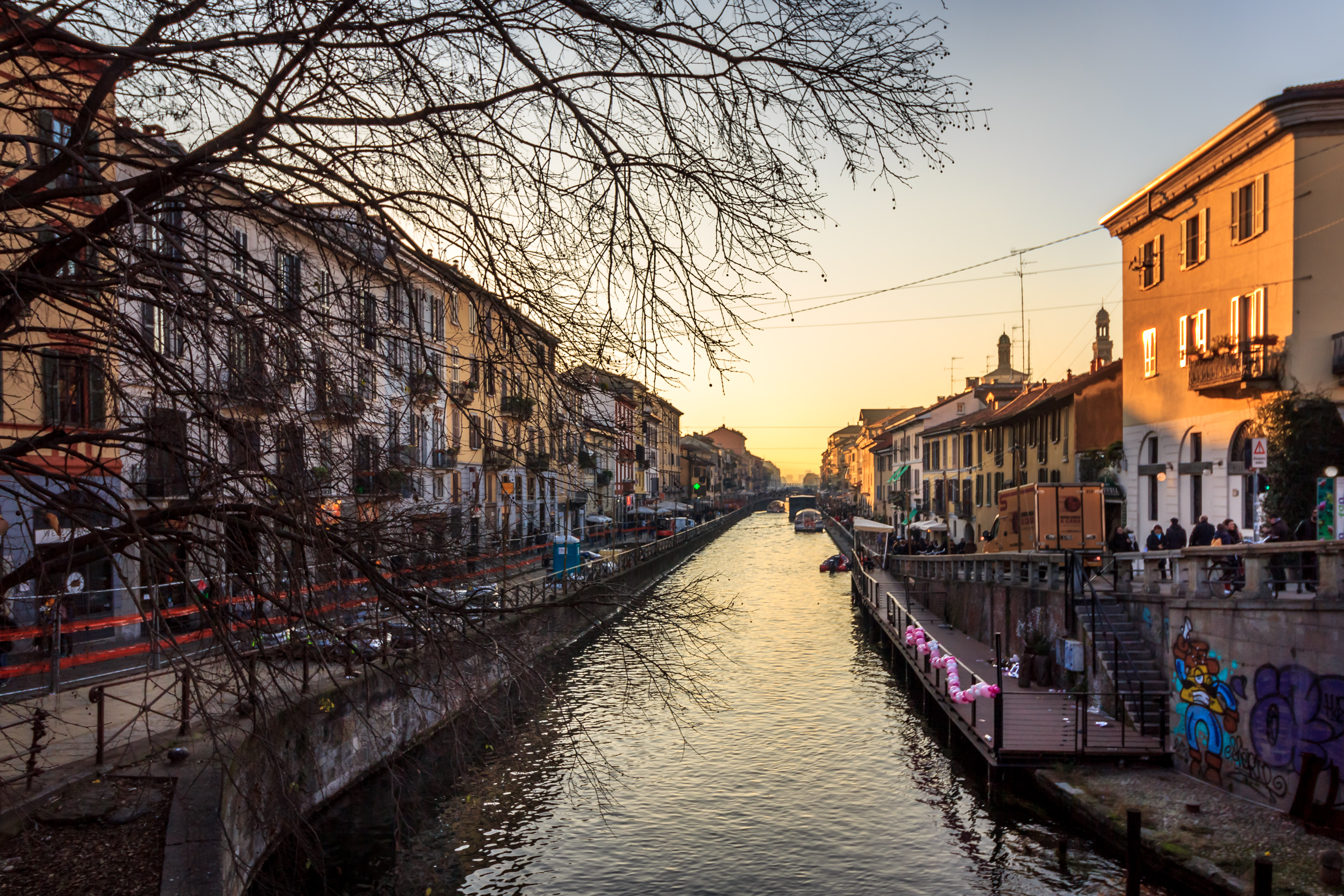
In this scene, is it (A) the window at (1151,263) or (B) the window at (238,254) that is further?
(A) the window at (1151,263)

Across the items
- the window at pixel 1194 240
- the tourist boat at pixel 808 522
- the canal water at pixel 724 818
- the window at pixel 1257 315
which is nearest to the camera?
the canal water at pixel 724 818

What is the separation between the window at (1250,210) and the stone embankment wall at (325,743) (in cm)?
1901

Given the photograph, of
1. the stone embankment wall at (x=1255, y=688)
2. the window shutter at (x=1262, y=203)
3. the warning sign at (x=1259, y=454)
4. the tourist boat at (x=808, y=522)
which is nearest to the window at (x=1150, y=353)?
the window shutter at (x=1262, y=203)

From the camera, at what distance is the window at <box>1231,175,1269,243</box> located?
21.1m

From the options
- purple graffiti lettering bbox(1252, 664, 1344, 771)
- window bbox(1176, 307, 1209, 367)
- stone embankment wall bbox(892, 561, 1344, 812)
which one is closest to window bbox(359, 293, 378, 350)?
stone embankment wall bbox(892, 561, 1344, 812)

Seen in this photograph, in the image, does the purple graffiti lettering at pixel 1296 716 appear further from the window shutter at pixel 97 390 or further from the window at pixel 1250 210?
the window at pixel 1250 210

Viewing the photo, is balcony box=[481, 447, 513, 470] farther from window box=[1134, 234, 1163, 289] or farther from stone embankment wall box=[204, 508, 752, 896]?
window box=[1134, 234, 1163, 289]

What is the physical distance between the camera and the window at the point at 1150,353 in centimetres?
2678

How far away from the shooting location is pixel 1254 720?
1198 cm

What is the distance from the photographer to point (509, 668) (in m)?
5.55

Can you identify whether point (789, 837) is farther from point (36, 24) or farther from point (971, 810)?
point (36, 24)

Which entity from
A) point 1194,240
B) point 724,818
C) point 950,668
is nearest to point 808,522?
point 1194,240

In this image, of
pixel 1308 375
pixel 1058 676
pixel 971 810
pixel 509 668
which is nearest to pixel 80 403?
pixel 509 668

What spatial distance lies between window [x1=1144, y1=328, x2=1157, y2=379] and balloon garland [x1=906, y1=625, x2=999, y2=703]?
972cm
